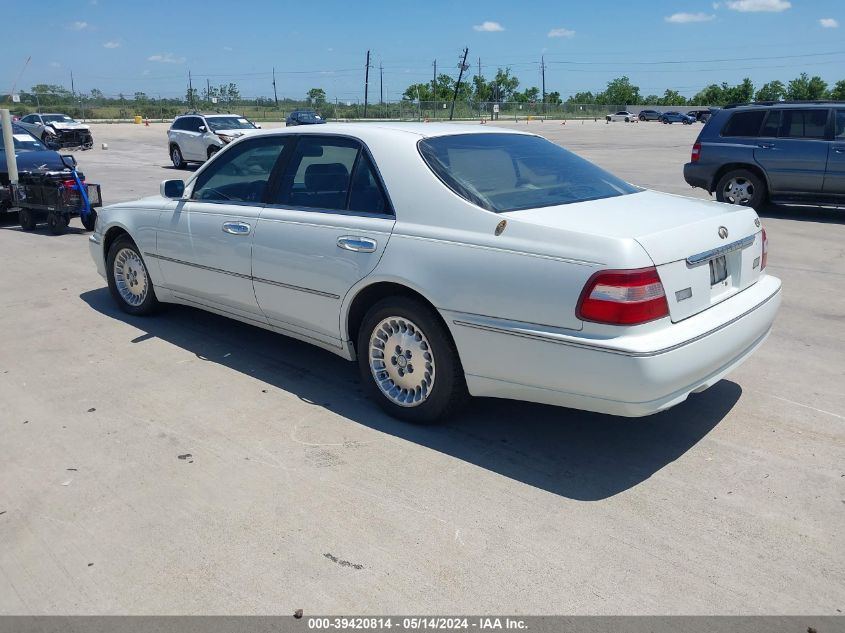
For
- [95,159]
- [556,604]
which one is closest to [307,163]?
[556,604]

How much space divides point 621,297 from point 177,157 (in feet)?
73.3

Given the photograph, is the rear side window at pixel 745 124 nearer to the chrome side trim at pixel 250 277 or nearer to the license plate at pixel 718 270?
the license plate at pixel 718 270

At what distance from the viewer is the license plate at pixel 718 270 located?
390cm

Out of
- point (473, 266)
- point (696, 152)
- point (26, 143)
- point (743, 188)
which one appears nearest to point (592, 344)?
point (473, 266)

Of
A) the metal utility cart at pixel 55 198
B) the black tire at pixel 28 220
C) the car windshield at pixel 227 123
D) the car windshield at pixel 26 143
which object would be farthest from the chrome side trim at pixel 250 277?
the car windshield at pixel 227 123

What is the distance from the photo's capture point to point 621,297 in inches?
134

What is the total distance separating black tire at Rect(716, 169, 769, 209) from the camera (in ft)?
39.7

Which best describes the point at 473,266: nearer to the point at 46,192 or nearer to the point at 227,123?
the point at 46,192

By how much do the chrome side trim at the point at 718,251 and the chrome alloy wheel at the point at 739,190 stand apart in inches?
342

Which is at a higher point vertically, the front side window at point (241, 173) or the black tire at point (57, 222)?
the front side window at point (241, 173)

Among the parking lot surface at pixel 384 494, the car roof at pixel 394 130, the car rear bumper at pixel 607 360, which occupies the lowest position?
the parking lot surface at pixel 384 494

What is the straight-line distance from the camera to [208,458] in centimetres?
401

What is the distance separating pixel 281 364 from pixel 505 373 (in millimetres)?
2116

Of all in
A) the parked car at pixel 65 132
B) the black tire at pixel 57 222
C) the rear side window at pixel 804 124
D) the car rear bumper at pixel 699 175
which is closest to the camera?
the black tire at pixel 57 222
